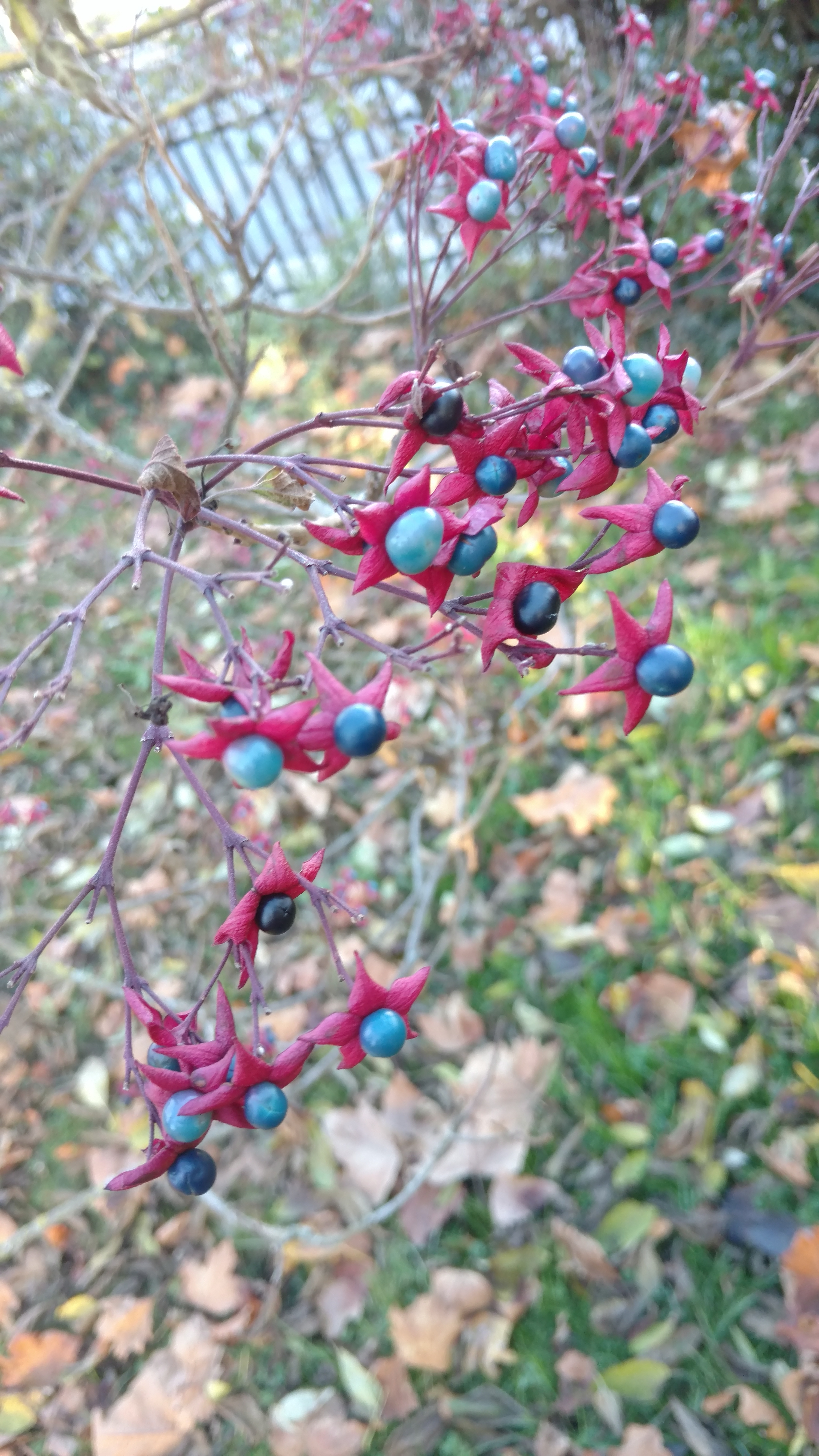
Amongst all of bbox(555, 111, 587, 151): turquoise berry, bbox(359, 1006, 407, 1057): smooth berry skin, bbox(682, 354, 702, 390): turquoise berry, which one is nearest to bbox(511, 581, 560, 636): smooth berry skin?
bbox(682, 354, 702, 390): turquoise berry

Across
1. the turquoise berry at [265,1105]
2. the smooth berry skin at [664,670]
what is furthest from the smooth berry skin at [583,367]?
the turquoise berry at [265,1105]

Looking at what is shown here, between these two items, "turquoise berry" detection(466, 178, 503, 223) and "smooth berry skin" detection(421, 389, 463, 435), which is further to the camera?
"turquoise berry" detection(466, 178, 503, 223)

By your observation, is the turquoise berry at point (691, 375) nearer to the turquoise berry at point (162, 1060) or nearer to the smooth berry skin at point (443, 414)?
the smooth berry skin at point (443, 414)

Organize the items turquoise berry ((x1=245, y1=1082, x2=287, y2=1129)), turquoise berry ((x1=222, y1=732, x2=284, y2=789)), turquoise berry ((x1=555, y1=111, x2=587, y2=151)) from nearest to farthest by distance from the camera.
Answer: turquoise berry ((x1=222, y1=732, x2=284, y2=789))
turquoise berry ((x1=245, y1=1082, x2=287, y2=1129))
turquoise berry ((x1=555, y1=111, x2=587, y2=151))

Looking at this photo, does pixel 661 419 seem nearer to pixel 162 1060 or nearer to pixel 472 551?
pixel 472 551

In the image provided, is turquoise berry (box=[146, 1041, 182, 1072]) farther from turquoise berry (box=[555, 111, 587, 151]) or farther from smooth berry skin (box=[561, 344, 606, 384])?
turquoise berry (box=[555, 111, 587, 151])

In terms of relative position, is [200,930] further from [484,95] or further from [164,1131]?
[484,95]
